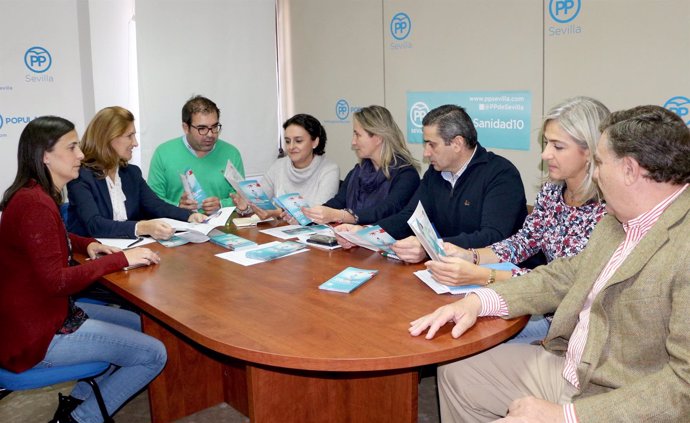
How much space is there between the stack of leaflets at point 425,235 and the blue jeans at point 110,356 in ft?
3.77

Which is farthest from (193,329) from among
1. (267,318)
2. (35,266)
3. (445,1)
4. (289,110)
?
(289,110)

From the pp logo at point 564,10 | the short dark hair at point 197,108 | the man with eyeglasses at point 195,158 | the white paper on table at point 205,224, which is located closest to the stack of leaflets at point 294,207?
the white paper on table at point 205,224

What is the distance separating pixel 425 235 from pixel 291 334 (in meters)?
0.63

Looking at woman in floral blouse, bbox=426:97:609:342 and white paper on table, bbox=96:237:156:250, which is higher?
woman in floral blouse, bbox=426:97:609:342

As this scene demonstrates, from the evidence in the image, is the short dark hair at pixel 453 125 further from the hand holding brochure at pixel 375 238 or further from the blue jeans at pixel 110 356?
the blue jeans at pixel 110 356

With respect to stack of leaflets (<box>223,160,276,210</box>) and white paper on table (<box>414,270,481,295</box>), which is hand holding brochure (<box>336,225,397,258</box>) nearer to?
white paper on table (<box>414,270,481,295</box>)

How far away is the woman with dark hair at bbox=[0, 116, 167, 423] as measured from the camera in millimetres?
2150

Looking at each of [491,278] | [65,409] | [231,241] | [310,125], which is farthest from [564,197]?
[65,409]

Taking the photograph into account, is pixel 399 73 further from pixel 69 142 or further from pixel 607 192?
pixel 607 192

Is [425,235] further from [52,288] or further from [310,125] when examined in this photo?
[310,125]

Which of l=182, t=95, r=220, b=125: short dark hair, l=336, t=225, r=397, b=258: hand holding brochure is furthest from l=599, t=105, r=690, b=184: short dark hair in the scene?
l=182, t=95, r=220, b=125: short dark hair

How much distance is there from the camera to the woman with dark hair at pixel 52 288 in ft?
7.06

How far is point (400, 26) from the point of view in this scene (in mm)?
5016

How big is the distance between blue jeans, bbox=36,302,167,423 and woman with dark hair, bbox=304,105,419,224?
1379 millimetres
